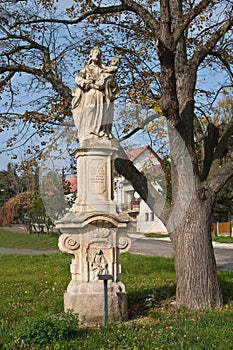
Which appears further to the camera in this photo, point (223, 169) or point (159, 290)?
point (159, 290)

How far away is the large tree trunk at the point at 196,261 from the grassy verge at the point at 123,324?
12.0 inches

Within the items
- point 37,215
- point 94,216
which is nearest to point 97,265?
point 94,216

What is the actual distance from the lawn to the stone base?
269mm

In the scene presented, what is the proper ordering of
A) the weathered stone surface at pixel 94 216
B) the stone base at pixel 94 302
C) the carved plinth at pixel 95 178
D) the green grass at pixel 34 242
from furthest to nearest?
the green grass at pixel 34 242 → the carved plinth at pixel 95 178 → the weathered stone surface at pixel 94 216 → the stone base at pixel 94 302

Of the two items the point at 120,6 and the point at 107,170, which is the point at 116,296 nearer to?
the point at 107,170

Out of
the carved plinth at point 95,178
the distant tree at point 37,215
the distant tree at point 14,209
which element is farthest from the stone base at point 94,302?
the distant tree at point 14,209

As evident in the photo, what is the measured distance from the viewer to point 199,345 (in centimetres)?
581

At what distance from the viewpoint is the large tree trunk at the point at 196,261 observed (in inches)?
323

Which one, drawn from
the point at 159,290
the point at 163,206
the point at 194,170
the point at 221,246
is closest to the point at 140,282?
the point at 159,290

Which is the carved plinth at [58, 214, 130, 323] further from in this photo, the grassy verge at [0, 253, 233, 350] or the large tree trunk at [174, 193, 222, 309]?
the large tree trunk at [174, 193, 222, 309]

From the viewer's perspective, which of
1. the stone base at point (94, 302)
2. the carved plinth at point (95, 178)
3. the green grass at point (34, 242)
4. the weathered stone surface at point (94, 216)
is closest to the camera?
the stone base at point (94, 302)

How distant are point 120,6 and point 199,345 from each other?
21.0ft

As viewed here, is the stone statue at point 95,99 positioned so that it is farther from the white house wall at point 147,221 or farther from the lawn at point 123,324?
the lawn at point 123,324

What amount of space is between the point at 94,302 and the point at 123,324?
1.88 feet
